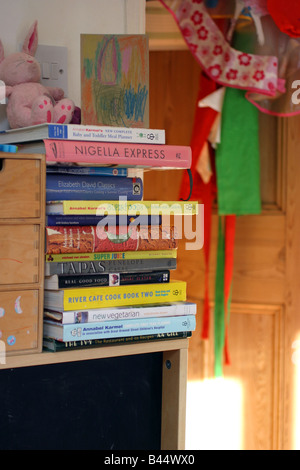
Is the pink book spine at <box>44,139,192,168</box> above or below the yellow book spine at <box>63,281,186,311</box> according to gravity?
above

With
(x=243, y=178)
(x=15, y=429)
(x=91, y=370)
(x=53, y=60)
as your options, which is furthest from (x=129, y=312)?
(x=243, y=178)

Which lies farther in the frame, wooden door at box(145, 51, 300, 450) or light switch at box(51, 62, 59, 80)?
wooden door at box(145, 51, 300, 450)

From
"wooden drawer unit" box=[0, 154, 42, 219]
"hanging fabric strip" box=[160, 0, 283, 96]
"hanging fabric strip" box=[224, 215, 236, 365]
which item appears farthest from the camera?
"hanging fabric strip" box=[224, 215, 236, 365]

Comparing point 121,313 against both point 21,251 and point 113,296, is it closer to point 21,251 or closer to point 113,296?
point 113,296

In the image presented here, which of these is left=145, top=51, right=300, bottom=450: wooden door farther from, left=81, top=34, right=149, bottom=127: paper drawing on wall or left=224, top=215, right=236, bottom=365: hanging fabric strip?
left=81, top=34, right=149, bottom=127: paper drawing on wall

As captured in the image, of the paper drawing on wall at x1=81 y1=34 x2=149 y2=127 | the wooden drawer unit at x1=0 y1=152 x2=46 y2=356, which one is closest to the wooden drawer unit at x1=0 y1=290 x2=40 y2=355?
the wooden drawer unit at x1=0 y1=152 x2=46 y2=356

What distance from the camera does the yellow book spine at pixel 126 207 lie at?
91cm

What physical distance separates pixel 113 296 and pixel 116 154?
23 cm

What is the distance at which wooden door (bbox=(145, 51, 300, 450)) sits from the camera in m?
1.99

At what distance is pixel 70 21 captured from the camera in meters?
1.18

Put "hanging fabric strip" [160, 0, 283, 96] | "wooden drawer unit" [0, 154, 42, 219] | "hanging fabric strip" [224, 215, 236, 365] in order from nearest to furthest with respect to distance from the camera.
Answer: "wooden drawer unit" [0, 154, 42, 219] → "hanging fabric strip" [160, 0, 283, 96] → "hanging fabric strip" [224, 215, 236, 365]

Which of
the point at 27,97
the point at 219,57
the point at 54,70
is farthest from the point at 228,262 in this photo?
the point at 27,97

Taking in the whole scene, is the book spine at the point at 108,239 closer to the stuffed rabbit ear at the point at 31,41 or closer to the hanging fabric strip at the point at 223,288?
the stuffed rabbit ear at the point at 31,41

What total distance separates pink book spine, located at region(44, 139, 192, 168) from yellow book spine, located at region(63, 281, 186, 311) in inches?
7.9
